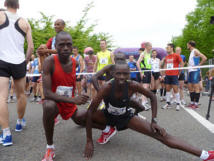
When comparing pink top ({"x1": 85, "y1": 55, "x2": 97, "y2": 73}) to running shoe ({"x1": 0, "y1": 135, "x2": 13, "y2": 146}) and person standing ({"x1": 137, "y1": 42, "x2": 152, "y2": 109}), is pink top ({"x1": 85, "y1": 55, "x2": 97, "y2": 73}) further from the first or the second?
running shoe ({"x1": 0, "y1": 135, "x2": 13, "y2": 146})

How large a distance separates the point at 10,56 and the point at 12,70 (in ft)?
0.71

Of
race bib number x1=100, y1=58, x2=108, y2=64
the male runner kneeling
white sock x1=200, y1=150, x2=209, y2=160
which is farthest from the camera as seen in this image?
race bib number x1=100, y1=58, x2=108, y2=64

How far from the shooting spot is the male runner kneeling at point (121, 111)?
2482mm

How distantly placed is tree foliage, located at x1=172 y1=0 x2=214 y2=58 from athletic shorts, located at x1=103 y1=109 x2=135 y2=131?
25.5 m

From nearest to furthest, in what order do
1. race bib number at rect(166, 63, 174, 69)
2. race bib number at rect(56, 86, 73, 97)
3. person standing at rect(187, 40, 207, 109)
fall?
race bib number at rect(56, 86, 73, 97) → person standing at rect(187, 40, 207, 109) → race bib number at rect(166, 63, 174, 69)

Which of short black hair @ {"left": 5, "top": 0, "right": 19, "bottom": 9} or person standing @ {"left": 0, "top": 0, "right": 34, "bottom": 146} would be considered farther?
short black hair @ {"left": 5, "top": 0, "right": 19, "bottom": 9}

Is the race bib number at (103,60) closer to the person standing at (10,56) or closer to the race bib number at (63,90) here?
the person standing at (10,56)

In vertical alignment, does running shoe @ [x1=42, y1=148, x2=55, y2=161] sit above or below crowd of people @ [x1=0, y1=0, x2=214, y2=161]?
below

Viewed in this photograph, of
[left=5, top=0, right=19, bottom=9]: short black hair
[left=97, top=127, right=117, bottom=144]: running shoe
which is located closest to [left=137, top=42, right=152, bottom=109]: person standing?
[left=97, top=127, right=117, bottom=144]: running shoe

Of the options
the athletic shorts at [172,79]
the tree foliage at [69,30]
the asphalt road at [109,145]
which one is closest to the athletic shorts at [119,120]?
the asphalt road at [109,145]

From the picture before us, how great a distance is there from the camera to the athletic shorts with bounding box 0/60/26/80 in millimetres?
2844

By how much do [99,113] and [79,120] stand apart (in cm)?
31

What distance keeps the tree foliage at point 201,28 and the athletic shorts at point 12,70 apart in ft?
85.0

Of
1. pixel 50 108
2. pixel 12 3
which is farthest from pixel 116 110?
pixel 12 3
